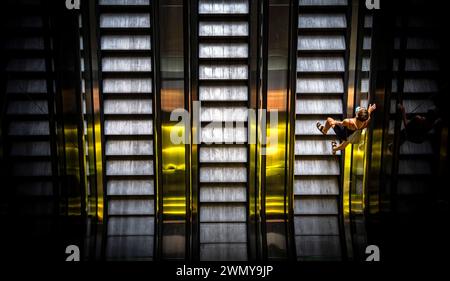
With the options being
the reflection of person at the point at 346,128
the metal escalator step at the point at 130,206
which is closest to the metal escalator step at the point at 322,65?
the reflection of person at the point at 346,128

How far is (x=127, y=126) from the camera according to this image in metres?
8.70

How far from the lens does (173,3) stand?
26.0 feet

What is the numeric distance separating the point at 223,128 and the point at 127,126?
1.75 m

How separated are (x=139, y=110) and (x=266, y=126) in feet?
7.57

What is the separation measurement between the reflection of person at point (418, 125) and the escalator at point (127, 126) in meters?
4.29

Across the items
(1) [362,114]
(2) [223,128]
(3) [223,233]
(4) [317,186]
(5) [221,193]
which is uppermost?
(1) [362,114]

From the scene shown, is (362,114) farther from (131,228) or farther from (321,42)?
(131,228)

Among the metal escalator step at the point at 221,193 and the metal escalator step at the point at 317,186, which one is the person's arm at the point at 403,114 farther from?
the metal escalator step at the point at 221,193

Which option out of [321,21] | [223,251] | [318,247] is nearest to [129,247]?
[223,251]

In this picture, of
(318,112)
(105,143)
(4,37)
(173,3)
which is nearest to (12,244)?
(4,37)

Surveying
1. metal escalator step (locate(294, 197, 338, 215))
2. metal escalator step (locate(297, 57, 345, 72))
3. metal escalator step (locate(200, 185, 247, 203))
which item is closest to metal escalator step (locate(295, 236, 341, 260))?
metal escalator step (locate(294, 197, 338, 215))

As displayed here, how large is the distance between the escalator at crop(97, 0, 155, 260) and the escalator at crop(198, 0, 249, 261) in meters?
0.97

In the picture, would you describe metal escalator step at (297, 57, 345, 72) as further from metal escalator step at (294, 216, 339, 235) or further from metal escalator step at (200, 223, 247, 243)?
metal escalator step at (200, 223, 247, 243)

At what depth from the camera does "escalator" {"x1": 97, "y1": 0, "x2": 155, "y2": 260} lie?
327 inches
